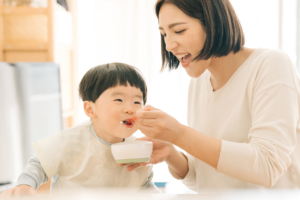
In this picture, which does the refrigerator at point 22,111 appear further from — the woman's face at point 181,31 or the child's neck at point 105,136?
the woman's face at point 181,31

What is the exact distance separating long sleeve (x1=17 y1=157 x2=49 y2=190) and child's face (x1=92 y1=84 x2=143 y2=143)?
255mm

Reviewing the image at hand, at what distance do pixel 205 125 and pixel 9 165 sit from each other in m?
1.16

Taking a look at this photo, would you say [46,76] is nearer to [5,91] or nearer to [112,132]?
[5,91]

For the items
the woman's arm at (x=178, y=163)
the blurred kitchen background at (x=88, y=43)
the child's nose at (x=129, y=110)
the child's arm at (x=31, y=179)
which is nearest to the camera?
the child's arm at (x=31, y=179)

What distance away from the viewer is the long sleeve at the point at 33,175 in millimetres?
842

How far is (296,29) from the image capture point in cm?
256

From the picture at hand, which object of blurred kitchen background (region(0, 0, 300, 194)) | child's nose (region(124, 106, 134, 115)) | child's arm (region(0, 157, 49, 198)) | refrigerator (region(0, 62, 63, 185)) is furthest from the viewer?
blurred kitchen background (region(0, 0, 300, 194))

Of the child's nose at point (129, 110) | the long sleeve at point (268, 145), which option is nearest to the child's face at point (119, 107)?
the child's nose at point (129, 110)

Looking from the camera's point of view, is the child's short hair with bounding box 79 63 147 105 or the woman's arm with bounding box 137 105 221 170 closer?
the woman's arm with bounding box 137 105 221 170

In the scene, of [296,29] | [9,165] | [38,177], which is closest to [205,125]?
[38,177]

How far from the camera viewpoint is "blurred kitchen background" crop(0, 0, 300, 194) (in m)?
1.95

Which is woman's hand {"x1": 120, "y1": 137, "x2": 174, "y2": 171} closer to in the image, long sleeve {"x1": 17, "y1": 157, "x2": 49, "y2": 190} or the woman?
the woman

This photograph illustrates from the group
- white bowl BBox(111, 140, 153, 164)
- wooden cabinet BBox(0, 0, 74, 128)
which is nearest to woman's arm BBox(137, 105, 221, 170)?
white bowl BBox(111, 140, 153, 164)

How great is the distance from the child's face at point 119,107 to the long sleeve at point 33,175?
0.26 meters
